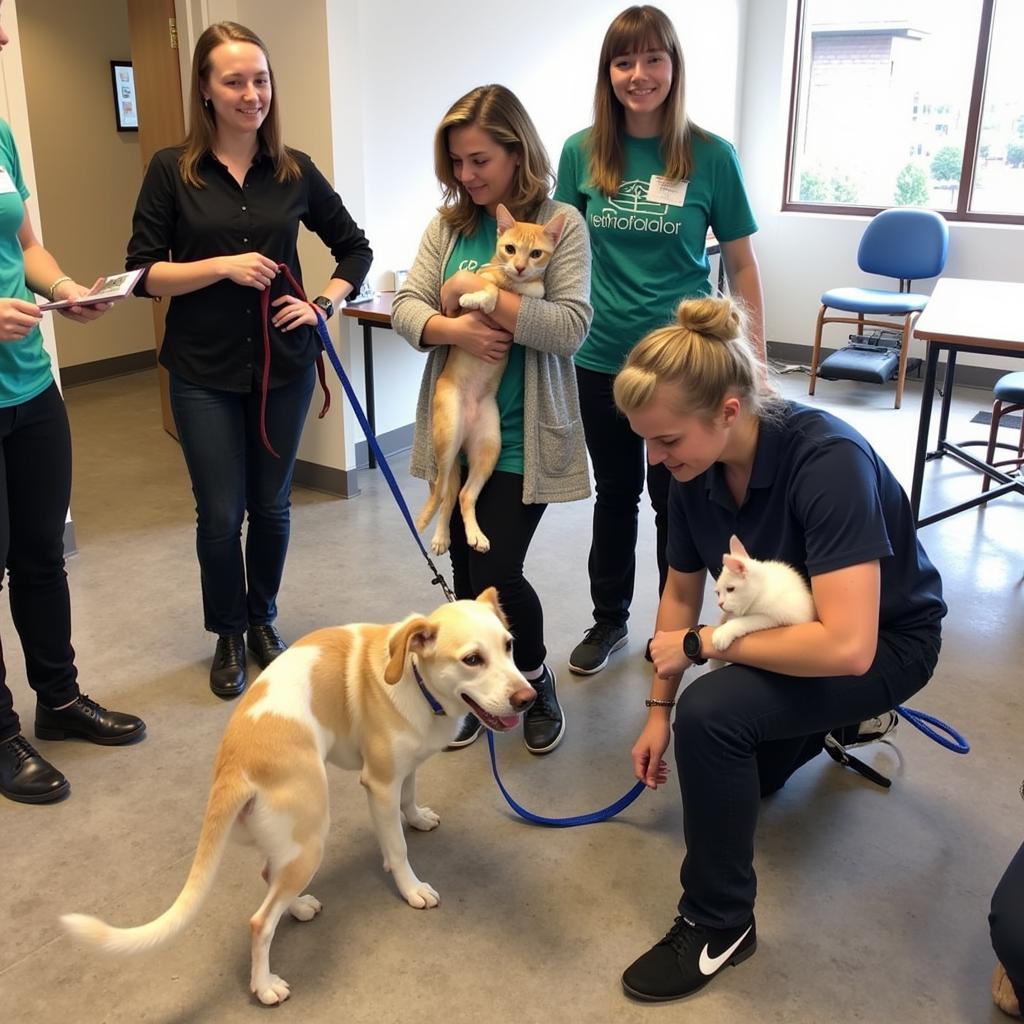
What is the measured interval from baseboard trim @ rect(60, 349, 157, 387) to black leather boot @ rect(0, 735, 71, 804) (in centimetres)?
395

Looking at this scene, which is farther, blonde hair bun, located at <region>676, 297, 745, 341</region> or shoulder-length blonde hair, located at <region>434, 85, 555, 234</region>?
shoulder-length blonde hair, located at <region>434, 85, 555, 234</region>

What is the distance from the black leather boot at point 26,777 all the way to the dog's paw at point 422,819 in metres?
0.80

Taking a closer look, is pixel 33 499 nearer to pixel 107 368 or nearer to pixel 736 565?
pixel 736 565

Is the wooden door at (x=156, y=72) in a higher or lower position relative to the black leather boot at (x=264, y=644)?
higher

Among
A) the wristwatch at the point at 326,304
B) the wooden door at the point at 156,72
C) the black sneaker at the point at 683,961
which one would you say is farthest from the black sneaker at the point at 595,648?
the wooden door at the point at 156,72

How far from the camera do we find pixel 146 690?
269cm

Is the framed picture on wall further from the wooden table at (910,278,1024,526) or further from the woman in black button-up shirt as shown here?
the wooden table at (910,278,1024,526)

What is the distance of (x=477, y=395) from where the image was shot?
221cm

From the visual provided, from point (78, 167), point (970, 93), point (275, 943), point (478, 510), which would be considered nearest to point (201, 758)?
point (275, 943)

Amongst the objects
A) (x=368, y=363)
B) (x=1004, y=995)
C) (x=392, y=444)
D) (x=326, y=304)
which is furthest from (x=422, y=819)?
(x=392, y=444)

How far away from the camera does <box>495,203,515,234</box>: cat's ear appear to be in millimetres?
2070

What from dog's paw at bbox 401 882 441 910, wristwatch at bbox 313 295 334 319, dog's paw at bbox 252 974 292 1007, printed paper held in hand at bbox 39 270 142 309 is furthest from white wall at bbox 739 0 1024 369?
dog's paw at bbox 252 974 292 1007

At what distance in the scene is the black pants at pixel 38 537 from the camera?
210 cm

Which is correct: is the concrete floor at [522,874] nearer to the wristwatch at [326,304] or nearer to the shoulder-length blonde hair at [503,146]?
the wristwatch at [326,304]
